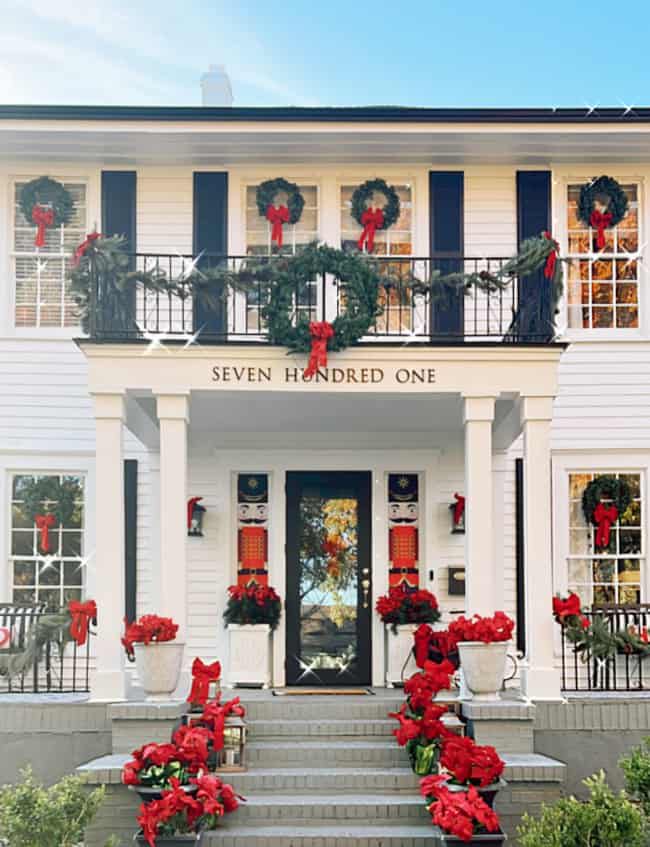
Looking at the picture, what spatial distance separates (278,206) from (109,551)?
498 cm

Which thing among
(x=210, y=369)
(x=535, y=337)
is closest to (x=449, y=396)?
(x=535, y=337)

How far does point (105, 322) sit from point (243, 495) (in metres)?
3.27

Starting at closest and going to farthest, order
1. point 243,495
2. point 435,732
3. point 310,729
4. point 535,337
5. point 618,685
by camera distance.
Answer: point 435,732, point 310,729, point 535,337, point 618,685, point 243,495

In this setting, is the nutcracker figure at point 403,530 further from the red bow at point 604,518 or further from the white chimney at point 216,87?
the white chimney at point 216,87

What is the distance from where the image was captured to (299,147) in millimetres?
13391

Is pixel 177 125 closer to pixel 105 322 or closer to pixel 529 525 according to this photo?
pixel 105 322

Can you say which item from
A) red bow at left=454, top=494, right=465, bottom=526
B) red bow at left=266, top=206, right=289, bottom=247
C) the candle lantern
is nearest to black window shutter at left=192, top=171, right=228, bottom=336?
red bow at left=266, top=206, right=289, bottom=247

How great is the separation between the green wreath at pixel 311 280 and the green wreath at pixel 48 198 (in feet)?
12.6

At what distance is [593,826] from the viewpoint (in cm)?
778

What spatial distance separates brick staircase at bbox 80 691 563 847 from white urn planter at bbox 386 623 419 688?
179 cm

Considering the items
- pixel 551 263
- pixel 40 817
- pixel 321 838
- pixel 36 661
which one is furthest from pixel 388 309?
pixel 40 817

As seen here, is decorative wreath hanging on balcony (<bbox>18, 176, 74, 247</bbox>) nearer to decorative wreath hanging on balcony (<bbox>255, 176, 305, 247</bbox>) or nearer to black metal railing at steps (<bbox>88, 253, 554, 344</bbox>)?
black metal railing at steps (<bbox>88, 253, 554, 344</bbox>)

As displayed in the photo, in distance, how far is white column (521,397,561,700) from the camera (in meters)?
10.6

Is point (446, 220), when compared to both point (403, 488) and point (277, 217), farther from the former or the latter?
point (403, 488)
